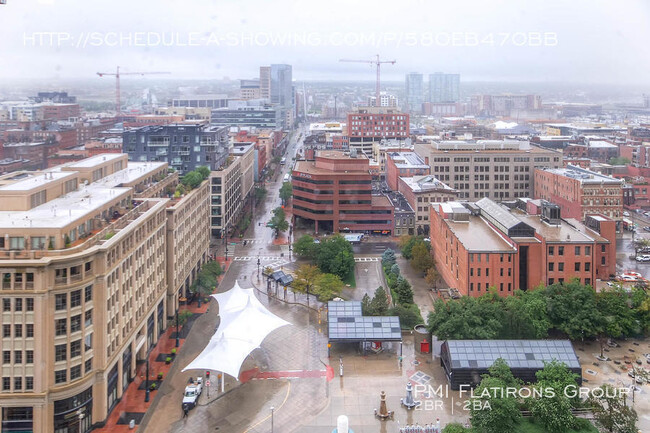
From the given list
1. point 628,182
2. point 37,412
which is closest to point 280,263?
point 37,412

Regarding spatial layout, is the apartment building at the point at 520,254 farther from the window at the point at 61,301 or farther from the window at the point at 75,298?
the window at the point at 61,301

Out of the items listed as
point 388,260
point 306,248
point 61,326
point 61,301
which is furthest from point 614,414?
point 306,248

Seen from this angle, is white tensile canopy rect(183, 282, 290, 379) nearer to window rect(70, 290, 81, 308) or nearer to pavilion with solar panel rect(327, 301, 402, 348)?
pavilion with solar panel rect(327, 301, 402, 348)

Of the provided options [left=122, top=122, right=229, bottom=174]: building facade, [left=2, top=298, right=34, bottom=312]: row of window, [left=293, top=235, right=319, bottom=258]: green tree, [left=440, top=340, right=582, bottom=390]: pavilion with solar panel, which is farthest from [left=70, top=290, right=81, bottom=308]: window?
[left=122, top=122, right=229, bottom=174]: building facade

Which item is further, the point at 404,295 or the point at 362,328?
the point at 404,295

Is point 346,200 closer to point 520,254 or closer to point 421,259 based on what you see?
point 421,259

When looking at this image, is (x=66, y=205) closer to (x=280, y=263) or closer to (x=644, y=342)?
(x=280, y=263)

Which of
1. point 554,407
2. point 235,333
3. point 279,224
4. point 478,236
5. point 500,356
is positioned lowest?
point 554,407

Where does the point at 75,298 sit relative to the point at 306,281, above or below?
above

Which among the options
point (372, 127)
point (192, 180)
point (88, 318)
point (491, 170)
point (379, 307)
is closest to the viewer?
point (88, 318)
